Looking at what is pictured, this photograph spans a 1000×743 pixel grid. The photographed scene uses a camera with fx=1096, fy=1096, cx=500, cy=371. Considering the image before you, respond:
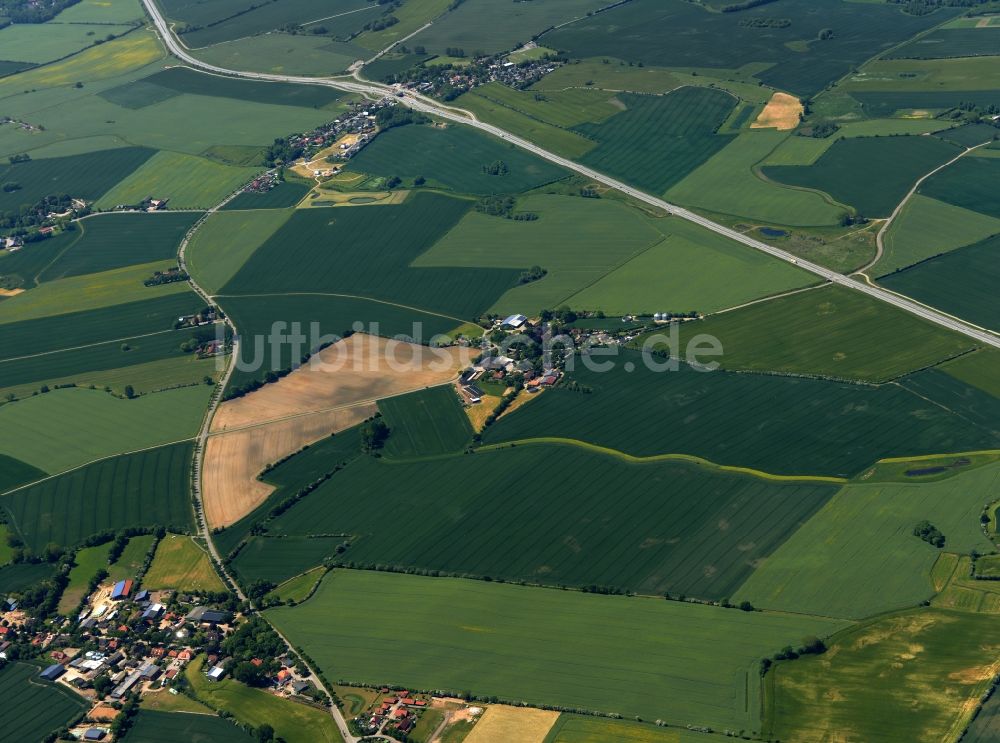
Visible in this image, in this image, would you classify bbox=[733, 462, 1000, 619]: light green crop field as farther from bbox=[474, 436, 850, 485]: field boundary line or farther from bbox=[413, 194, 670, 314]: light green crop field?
bbox=[413, 194, 670, 314]: light green crop field

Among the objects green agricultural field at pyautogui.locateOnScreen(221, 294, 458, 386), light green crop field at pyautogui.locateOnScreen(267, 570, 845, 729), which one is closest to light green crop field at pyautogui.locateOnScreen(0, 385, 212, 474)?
green agricultural field at pyautogui.locateOnScreen(221, 294, 458, 386)

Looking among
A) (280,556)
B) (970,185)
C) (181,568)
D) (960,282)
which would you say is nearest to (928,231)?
(960,282)

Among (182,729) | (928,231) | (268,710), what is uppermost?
(928,231)

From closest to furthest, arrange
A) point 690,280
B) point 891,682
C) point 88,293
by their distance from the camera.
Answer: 1. point 891,682
2. point 690,280
3. point 88,293

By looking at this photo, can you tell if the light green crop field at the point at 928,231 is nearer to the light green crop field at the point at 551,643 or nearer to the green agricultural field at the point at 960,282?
the green agricultural field at the point at 960,282

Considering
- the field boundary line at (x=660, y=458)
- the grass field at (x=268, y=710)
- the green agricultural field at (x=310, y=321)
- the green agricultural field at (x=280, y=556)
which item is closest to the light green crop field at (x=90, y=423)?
the green agricultural field at (x=310, y=321)

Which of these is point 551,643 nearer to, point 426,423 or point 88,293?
point 426,423
